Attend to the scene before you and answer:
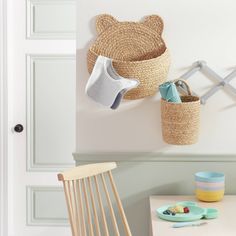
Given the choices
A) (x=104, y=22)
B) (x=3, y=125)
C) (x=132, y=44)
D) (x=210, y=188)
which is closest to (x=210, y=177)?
(x=210, y=188)

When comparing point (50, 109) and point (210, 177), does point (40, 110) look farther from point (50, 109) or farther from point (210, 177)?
point (210, 177)

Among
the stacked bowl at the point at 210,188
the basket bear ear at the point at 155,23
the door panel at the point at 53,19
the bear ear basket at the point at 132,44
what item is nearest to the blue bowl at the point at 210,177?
the stacked bowl at the point at 210,188

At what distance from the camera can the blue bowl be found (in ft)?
8.95

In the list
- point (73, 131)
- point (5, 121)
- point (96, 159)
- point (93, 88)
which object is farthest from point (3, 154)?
point (93, 88)

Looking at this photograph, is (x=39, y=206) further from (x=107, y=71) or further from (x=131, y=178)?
(x=107, y=71)

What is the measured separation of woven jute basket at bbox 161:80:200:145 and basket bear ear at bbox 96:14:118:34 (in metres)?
0.49

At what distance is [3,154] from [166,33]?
1.70 meters

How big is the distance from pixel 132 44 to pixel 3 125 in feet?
5.06

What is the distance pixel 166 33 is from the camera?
9.59ft

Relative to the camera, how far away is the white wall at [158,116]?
115 inches

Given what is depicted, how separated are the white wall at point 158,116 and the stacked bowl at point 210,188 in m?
0.20

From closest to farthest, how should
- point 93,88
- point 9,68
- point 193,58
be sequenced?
point 93,88 → point 193,58 → point 9,68

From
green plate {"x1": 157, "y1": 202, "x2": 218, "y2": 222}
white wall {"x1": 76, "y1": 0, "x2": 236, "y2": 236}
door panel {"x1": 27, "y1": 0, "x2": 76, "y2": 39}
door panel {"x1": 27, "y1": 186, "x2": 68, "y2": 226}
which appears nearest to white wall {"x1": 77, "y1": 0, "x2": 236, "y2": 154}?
white wall {"x1": 76, "y1": 0, "x2": 236, "y2": 236}

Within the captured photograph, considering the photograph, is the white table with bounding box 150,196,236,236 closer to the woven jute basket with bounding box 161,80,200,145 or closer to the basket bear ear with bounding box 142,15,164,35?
the woven jute basket with bounding box 161,80,200,145
